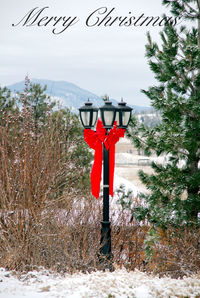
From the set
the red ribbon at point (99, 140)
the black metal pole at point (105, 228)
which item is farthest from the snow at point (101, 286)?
the red ribbon at point (99, 140)

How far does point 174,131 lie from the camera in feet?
24.1

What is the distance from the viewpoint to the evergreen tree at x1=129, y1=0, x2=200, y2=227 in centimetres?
733

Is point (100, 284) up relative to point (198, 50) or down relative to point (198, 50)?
down

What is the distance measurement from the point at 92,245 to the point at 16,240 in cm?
155

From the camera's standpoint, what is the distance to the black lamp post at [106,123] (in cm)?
625

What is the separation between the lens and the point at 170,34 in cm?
785

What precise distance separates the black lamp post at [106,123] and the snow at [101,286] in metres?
1.11

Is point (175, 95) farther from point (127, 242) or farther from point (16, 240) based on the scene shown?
point (16, 240)

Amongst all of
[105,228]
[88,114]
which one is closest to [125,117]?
[88,114]

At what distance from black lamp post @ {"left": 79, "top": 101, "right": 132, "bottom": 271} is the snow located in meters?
1.11

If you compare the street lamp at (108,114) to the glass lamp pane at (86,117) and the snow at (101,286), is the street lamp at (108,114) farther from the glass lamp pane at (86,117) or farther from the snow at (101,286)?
the snow at (101,286)

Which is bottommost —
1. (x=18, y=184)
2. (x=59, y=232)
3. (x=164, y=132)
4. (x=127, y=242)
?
(x=127, y=242)

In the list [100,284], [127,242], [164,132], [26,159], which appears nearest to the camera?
[100,284]

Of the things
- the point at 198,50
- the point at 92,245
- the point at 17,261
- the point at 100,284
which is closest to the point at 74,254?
the point at 92,245
